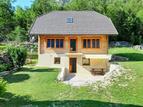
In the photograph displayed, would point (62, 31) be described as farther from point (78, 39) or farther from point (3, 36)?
point (3, 36)

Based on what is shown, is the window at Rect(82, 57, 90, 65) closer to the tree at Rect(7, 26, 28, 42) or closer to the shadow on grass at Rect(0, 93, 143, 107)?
the shadow on grass at Rect(0, 93, 143, 107)

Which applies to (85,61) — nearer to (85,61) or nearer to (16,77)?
(85,61)

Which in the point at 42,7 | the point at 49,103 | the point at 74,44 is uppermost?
the point at 49,103

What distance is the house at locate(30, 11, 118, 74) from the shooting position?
52719 millimetres

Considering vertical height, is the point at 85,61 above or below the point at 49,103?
below

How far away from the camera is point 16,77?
41.2 metres

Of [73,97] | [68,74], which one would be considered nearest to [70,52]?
[68,74]

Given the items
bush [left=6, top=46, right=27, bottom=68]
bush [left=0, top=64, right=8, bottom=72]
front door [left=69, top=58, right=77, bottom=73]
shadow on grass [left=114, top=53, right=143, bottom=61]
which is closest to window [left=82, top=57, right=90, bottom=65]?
front door [left=69, top=58, right=77, bottom=73]

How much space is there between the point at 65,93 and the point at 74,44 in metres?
21.8

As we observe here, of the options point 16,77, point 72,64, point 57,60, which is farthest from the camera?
point 57,60

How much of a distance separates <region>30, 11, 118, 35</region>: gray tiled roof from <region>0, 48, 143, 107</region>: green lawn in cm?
1212

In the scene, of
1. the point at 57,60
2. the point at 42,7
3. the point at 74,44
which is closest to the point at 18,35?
the point at 42,7

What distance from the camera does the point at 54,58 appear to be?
53.4 m

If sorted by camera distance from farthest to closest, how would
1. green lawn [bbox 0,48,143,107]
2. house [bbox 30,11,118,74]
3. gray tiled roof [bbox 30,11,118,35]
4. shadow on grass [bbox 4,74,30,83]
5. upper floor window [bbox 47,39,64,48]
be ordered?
1. upper floor window [bbox 47,39,64,48]
2. gray tiled roof [bbox 30,11,118,35]
3. house [bbox 30,11,118,74]
4. shadow on grass [bbox 4,74,30,83]
5. green lawn [bbox 0,48,143,107]
